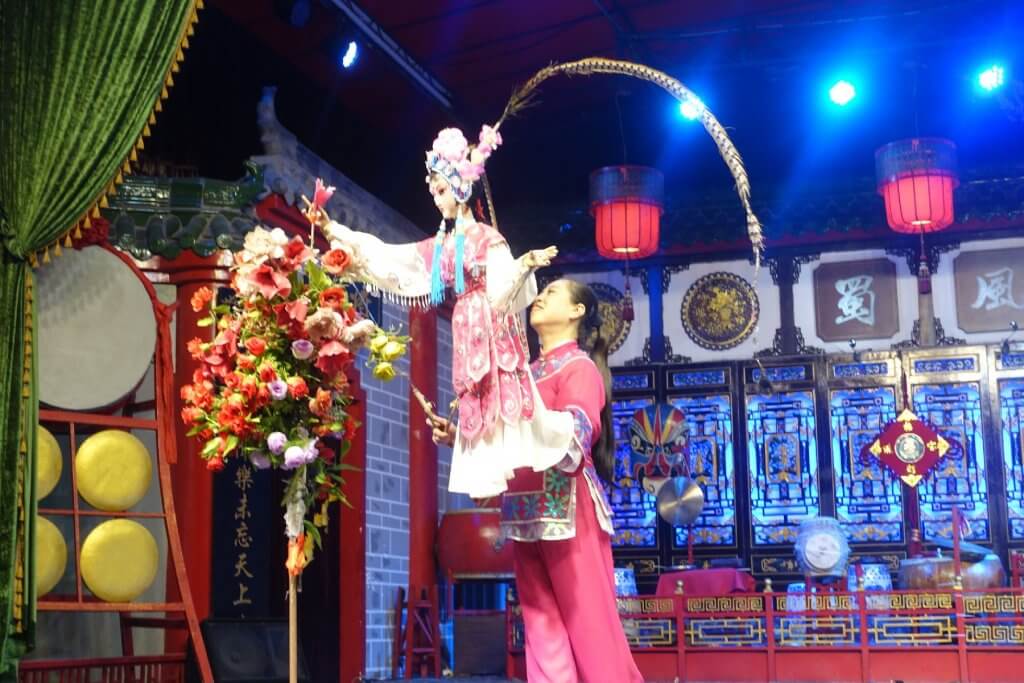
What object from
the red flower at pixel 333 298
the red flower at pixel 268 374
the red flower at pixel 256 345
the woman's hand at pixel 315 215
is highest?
the woman's hand at pixel 315 215

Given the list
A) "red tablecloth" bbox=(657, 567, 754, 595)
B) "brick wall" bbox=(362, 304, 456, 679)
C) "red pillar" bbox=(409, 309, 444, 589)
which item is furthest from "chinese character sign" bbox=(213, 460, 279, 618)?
"red tablecloth" bbox=(657, 567, 754, 595)

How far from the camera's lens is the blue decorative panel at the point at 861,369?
8523mm

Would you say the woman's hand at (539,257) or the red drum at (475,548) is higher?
the woman's hand at (539,257)

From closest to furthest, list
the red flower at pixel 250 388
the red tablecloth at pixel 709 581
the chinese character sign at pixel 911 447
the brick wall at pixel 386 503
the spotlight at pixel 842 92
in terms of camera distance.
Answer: the red flower at pixel 250 388 < the brick wall at pixel 386 503 < the spotlight at pixel 842 92 < the red tablecloth at pixel 709 581 < the chinese character sign at pixel 911 447

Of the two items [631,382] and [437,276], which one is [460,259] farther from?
[631,382]

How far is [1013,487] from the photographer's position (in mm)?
8141

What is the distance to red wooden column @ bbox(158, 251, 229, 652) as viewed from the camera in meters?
5.77

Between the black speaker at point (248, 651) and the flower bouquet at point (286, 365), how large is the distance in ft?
5.69

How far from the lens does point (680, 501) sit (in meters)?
8.34

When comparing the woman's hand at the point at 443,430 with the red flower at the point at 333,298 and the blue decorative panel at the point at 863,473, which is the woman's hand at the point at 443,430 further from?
the blue decorative panel at the point at 863,473

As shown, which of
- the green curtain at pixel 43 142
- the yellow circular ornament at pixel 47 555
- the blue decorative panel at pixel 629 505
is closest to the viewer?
the green curtain at pixel 43 142

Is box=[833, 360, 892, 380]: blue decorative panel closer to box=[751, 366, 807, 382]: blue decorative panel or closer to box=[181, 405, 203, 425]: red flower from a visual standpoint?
box=[751, 366, 807, 382]: blue decorative panel

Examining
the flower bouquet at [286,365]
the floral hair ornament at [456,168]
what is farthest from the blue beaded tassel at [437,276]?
the flower bouquet at [286,365]

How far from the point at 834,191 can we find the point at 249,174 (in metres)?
4.41
